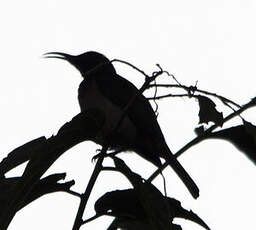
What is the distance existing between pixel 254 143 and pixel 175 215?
0.46 m

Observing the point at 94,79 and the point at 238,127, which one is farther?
the point at 94,79

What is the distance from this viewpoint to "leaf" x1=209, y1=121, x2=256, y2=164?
2.42 metres

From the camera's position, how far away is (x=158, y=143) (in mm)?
4672

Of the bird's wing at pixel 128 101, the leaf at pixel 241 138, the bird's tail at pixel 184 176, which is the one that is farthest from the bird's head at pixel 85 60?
the leaf at pixel 241 138

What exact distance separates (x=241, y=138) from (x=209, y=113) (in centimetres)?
18

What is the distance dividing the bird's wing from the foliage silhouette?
6.26 feet

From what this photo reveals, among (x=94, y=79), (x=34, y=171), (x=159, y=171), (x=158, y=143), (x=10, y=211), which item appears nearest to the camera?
(x=10, y=211)

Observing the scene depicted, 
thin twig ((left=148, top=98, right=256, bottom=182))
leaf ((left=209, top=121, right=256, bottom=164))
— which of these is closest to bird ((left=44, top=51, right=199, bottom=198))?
leaf ((left=209, top=121, right=256, bottom=164))

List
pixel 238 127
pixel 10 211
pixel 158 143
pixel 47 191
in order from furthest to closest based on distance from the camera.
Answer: pixel 158 143 < pixel 238 127 < pixel 47 191 < pixel 10 211

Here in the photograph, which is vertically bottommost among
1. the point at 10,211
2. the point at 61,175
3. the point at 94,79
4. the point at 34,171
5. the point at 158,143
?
the point at 10,211

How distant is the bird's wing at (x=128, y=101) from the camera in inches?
183

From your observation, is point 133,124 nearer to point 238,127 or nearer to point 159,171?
point 238,127

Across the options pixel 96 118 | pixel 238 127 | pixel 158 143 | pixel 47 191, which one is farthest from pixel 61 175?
pixel 158 143

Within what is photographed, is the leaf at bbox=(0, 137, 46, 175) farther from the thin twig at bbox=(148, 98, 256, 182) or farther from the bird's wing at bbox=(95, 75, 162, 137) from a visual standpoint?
the bird's wing at bbox=(95, 75, 162, 137)
